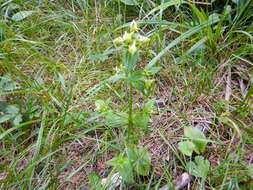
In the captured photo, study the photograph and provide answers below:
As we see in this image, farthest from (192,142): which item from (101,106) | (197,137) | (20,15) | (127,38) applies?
(20,15)

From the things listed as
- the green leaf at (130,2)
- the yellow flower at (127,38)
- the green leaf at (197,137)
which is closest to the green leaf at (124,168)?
the green leaf at (197,137)

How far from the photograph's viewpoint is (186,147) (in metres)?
1.46

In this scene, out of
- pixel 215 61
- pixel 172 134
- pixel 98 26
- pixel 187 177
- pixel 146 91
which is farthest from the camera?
pixel 98 26

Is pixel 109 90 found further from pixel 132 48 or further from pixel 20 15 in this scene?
pixel 20 15

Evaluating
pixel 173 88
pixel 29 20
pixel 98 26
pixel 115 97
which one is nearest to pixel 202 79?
pixel 173 88

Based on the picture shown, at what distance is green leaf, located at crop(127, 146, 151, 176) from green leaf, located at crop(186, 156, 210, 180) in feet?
0.46

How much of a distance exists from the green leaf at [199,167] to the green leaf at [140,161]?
14 cm

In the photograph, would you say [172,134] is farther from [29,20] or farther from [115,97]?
[29,20]

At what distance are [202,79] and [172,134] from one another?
0.29 m

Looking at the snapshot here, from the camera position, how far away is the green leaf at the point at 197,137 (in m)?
1.48

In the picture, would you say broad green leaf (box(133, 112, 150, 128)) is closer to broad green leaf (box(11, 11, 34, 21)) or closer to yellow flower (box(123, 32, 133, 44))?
yellow flower (box(123, 32, 133, 44))

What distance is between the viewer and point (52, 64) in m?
1.85

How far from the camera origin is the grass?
148 centimetres

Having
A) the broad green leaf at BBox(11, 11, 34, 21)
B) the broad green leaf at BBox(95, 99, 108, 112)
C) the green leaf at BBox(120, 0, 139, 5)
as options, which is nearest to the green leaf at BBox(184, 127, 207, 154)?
the broad green leaf at BBox(95, 99, 108, 112)
